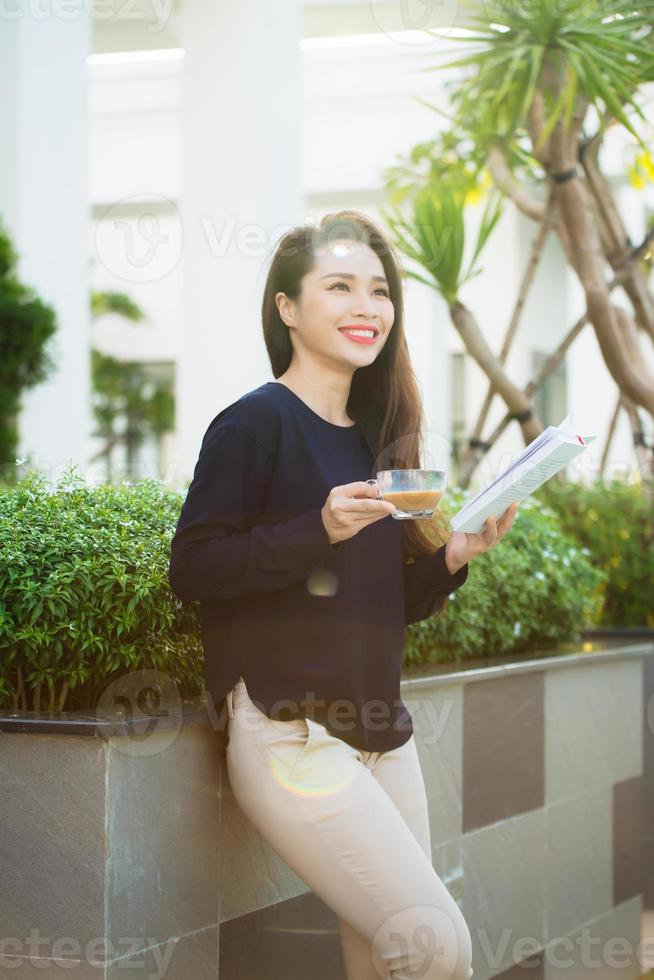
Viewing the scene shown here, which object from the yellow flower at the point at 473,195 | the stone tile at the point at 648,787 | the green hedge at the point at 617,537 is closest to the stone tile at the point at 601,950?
the stone tile at the point at 648,787

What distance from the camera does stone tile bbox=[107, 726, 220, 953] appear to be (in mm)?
2273

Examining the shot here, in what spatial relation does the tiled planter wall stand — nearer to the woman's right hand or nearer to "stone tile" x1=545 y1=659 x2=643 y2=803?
"stone tile" x1=545 y1=659 x2=643 y2=803

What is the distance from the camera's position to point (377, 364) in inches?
100

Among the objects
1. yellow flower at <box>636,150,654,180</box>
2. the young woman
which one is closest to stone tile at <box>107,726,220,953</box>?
the young woman

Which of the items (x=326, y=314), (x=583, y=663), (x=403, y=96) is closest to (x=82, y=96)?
(x=583, y=663)

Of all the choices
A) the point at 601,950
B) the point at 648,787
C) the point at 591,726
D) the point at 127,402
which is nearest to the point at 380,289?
the point at 591,726

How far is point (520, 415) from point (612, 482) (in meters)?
0.71

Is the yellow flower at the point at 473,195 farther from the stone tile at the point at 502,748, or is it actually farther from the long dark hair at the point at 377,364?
the long dark hair at the point at 377,364

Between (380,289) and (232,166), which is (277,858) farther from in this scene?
(232,166)

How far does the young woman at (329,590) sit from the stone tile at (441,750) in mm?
855

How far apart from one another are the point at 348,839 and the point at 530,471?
2.11 feet

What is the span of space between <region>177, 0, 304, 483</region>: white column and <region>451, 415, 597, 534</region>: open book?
17.5 ft

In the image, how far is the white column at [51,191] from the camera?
699 cm

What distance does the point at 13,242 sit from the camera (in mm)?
6930
